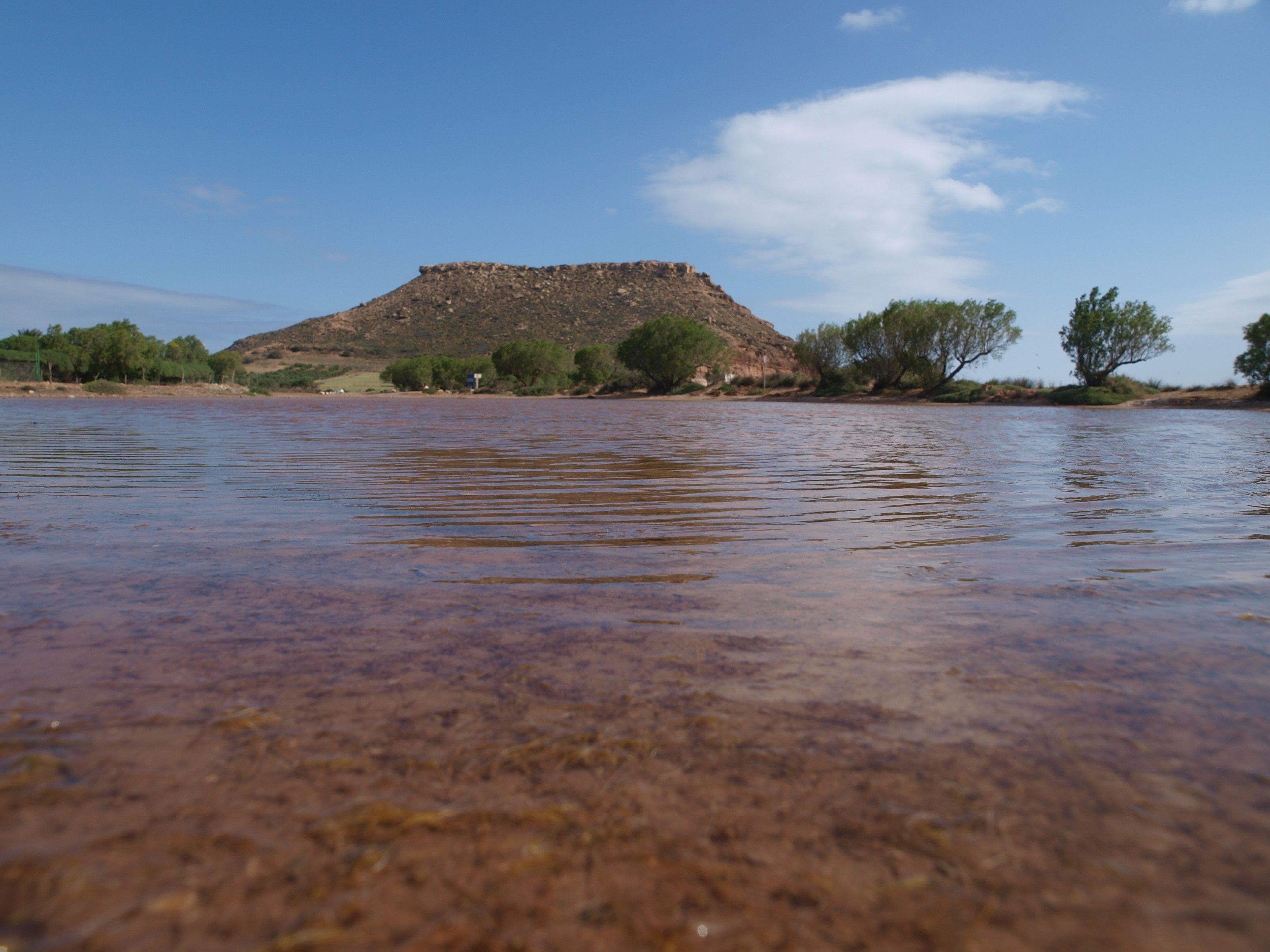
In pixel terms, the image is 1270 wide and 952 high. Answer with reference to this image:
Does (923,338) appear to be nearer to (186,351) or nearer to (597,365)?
(597,365)

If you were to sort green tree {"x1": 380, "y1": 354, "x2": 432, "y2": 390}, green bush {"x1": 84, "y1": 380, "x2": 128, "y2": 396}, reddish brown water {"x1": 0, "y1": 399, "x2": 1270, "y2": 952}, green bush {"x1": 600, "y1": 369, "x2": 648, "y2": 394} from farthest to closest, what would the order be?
1. green tree {"x1": 380, "y1": 354, "x2": 432, "y2": 390}
2. green bush {"x1": 600, "y1": 369, "x2": 648, "y2": 394}
3. green bush {"x1": 84, "y1": 380, "x2": 128, "y2": 396}
4. reddish brown water {"x1": 0, "y1": 399, "x2": 1270, "y2": 952}

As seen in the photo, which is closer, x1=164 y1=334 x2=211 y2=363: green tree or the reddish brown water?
the reddish brown water

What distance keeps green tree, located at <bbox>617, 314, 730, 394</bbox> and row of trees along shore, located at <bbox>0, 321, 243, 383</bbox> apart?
36.1 metres

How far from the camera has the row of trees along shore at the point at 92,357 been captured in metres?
47.8

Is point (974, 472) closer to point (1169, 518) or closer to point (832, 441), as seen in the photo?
point (1169, 518)

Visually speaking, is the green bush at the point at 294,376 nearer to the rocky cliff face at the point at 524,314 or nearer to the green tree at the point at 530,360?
the rocky cliff face at the point at 524,314

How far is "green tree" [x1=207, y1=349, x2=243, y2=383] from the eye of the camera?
69000mm

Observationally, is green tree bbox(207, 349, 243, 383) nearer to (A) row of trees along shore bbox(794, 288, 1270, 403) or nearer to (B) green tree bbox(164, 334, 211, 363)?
(B) green tree bbox(164, 334, 211, 363)

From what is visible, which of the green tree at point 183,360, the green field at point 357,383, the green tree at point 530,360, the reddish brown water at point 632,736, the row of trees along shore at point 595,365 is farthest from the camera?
the green tree at point 530,360

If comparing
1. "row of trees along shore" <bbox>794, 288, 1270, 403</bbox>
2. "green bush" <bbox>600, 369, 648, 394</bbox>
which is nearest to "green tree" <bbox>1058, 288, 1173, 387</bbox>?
"row of trees along shore" <bbox>794, 288, 1270, 403</bbox>

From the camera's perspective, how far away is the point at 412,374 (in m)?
70.2

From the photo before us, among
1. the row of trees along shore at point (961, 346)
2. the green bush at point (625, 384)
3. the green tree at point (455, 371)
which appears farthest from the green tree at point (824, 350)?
the green tree at point (455, 371)

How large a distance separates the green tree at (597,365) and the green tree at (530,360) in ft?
6.85

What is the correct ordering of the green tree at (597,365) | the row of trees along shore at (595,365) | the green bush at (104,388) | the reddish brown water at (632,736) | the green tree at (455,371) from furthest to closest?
the green tree at (455,371) → the green tree at (597,365) → the row of trees along shore at (595,365) → the green bush at (104,388) → the reddish brown water at (632,736)
